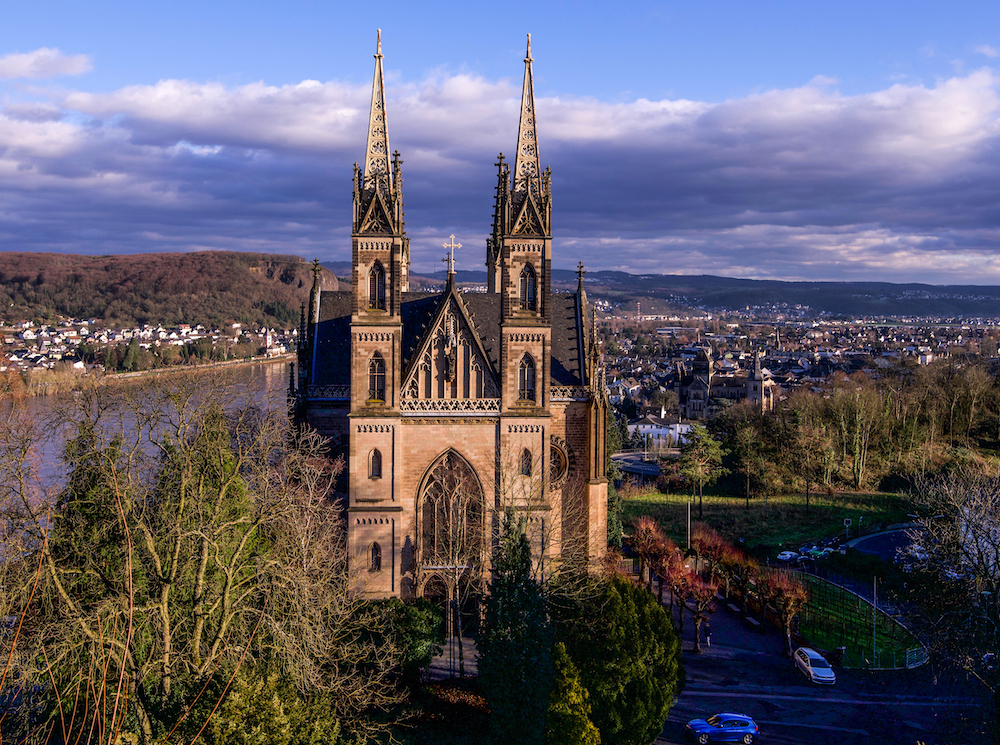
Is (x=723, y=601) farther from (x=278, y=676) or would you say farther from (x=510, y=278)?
(x=278, y=676)

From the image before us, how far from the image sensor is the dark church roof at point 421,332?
36.3 meters

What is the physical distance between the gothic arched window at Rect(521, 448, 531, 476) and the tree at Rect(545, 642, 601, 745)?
38.9 feet

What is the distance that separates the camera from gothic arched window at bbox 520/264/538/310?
112 feet

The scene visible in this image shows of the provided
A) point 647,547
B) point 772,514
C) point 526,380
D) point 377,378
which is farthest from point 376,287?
point 772,514

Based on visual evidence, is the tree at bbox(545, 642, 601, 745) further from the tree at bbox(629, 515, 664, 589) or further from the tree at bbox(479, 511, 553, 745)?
the tree at bbox(629, 515, 664, 589)

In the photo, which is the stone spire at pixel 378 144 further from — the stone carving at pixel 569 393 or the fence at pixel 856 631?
the fence at pixel 856 631

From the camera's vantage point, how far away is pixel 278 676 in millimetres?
19391

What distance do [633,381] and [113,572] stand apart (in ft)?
531

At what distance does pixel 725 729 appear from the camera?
25875mm

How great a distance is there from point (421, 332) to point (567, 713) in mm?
18573

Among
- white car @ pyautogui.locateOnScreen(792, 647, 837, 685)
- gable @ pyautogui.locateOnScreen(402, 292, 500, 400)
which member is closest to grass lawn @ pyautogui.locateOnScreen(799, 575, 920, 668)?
white car @ pyautogui.locateOnScreen(792, 647, 837, 685)

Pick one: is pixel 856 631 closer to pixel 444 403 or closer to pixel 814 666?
pixel 814 666

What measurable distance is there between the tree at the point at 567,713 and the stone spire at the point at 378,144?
21.0 m

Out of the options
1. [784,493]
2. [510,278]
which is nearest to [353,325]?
[510,278]
